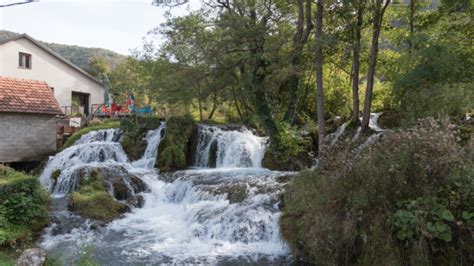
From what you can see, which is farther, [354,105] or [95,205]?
[354,105]

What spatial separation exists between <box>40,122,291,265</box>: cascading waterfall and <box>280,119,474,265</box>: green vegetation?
1.64 metres

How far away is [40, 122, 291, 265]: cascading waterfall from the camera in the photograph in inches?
292

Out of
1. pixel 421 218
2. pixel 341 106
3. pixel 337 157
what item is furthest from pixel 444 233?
pixel 341 106

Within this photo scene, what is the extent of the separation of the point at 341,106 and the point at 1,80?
17.0 meters

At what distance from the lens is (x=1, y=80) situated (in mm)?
16453

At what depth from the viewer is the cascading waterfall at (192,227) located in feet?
24.3

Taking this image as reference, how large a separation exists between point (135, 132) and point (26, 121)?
4923 millimetres

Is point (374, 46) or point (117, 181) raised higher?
point (374, 46)

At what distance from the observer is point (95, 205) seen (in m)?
10.5

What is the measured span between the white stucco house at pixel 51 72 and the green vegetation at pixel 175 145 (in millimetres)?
13930

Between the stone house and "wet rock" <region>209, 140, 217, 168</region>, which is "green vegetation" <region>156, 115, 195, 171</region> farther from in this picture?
the stone house


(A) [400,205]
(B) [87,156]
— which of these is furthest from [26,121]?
(A) [400,205]

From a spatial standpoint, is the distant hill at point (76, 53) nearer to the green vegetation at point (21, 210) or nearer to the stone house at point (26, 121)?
the stone house at point (26, 121)

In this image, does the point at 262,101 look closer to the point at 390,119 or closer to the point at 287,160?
the point at 287,160
